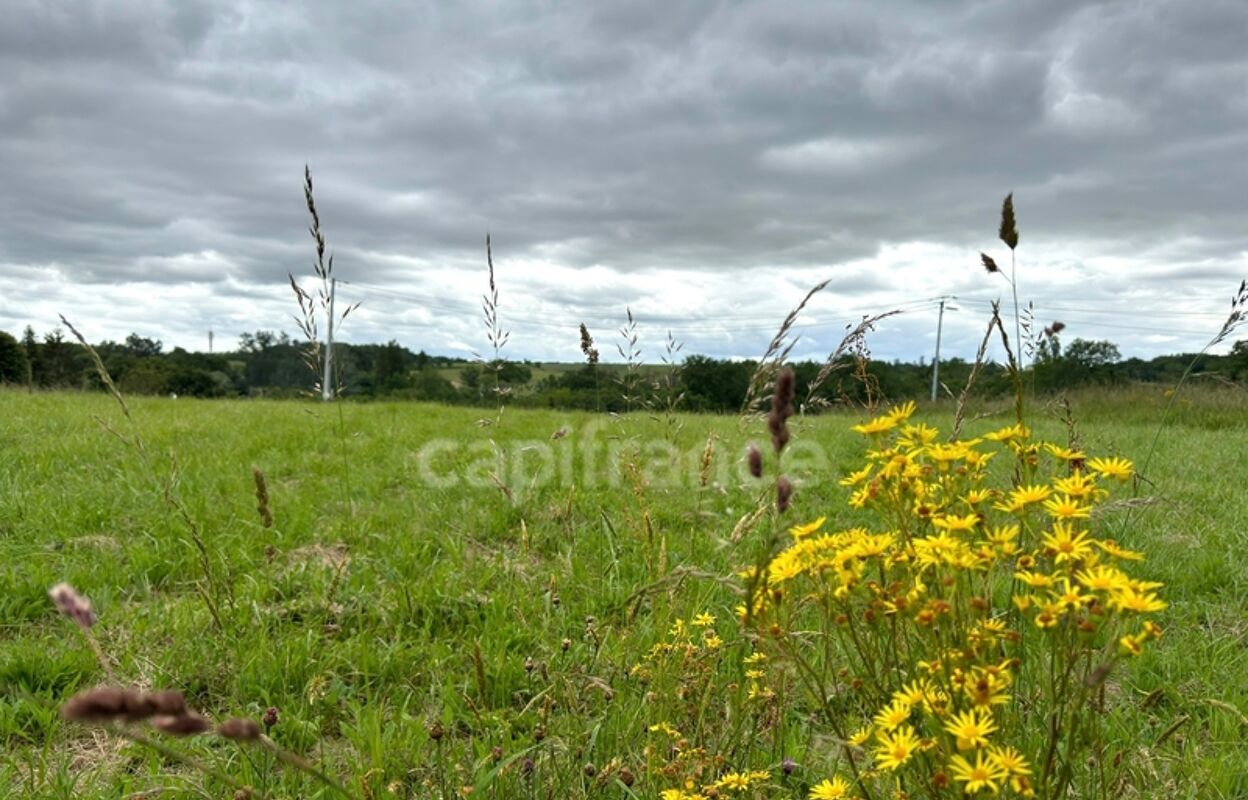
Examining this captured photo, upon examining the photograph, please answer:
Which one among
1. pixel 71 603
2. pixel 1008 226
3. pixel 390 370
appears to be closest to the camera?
pixel 71 603

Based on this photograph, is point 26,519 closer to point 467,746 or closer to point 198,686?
point 198,686

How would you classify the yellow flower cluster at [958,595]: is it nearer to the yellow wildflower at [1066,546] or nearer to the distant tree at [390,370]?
the yellow wildflower at [1066,546]

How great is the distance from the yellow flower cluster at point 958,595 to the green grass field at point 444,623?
1.06 ft

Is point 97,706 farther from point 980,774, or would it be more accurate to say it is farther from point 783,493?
point 980,774

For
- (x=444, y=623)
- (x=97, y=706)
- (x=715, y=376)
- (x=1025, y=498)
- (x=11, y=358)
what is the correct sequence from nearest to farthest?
1. (x=97, y=706)
2. (x=1025, y=498)
3. (x=444, y=623)
4. (x=715, y=376)
5. (x=11, y=358)

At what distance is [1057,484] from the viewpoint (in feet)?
4.51

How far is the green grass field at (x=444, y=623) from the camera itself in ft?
6.85

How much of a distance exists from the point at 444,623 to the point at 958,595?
2360 millimetres

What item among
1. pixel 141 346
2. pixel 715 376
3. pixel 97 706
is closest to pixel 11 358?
pixel 141 346

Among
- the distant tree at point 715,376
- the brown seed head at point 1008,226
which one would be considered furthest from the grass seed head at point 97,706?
the distant tree at point 715,376

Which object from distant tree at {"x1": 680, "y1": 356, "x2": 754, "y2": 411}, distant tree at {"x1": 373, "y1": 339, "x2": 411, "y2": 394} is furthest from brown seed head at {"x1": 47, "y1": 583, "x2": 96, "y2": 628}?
distant tree at {"x1": 373, "y1": 339, "x2": 411, "y2": 394}

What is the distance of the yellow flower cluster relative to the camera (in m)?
1.20

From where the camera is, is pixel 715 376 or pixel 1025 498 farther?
pixel 715 376

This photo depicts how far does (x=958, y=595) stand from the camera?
1.40 m
